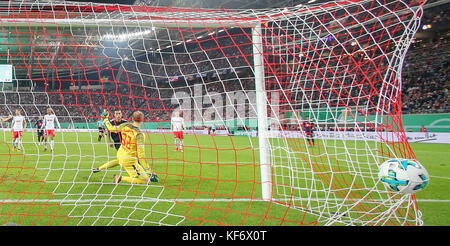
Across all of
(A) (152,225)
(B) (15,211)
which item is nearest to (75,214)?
(B) (15,211)

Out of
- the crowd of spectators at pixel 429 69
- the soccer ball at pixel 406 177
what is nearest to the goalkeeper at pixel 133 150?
the soccer ball at pixel 406 177

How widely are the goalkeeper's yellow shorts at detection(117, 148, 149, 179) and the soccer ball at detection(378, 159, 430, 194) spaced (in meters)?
3.95

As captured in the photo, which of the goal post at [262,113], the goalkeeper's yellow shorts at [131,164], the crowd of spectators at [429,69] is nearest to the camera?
the goal post at [262,113]

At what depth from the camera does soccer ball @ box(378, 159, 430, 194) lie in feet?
10.1

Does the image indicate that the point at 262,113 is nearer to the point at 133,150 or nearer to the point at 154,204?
the point at 154,204

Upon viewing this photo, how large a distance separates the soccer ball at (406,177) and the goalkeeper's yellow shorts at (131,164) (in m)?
3.95

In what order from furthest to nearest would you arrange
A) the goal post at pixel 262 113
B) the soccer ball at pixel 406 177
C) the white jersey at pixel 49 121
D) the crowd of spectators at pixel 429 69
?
1. the crowd of spectators at pixel 429 69
2. the white jersey at pixel 49 121
3. the goal post at pixel 262 113
4. the soccer ball at pixel 406 177

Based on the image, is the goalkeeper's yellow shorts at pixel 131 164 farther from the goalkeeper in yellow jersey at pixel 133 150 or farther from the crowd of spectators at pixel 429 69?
the crowd of spectators at pixel 429 69

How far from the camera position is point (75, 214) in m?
3.83

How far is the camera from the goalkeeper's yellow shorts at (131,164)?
5551 mm

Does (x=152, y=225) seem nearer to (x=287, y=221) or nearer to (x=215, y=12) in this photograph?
(x=287, y=221)

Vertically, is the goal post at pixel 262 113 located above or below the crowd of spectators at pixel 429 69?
below

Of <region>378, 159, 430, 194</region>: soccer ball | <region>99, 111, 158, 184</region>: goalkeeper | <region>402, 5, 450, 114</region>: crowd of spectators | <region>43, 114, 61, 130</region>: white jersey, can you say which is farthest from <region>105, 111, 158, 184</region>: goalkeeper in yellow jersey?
<region>402, 5, 450, 114</region>: crowd of spectators
